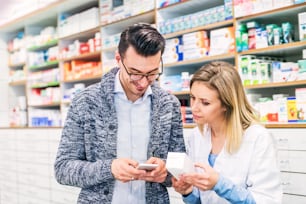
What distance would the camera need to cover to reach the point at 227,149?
1850 millimetres

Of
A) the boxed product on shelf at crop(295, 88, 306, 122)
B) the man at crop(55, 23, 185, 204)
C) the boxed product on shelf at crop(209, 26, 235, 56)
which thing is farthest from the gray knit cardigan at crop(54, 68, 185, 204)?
the boxed product on shelf at crop(209, 26, 235, 56)

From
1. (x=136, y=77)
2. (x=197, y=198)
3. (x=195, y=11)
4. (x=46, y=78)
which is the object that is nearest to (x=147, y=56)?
(x=136, y=77)

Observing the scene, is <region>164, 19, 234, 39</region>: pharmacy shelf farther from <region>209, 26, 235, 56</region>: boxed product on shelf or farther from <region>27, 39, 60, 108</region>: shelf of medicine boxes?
<region>27, 39, 60, 108</region>: shelf of medicine boxes

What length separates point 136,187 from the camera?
1781mm

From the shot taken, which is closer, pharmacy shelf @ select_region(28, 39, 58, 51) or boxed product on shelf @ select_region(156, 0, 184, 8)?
boxed product on shelf @ select_region(156, 0, 184, 8)

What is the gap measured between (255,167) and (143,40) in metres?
0.72

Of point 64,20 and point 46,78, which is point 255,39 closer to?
point 64,20

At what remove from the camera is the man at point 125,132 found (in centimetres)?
165

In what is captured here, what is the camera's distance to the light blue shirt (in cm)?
176

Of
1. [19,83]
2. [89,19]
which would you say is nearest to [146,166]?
[89,19]

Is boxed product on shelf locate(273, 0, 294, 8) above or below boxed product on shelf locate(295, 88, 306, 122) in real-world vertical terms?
above

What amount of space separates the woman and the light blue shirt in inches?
7.5

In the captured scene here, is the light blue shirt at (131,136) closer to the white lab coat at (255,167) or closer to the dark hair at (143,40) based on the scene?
the dark hair at (143,40)

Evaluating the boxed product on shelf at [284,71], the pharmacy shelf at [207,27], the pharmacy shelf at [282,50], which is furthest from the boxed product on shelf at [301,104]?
the pharmacy shelf at [207,27]
